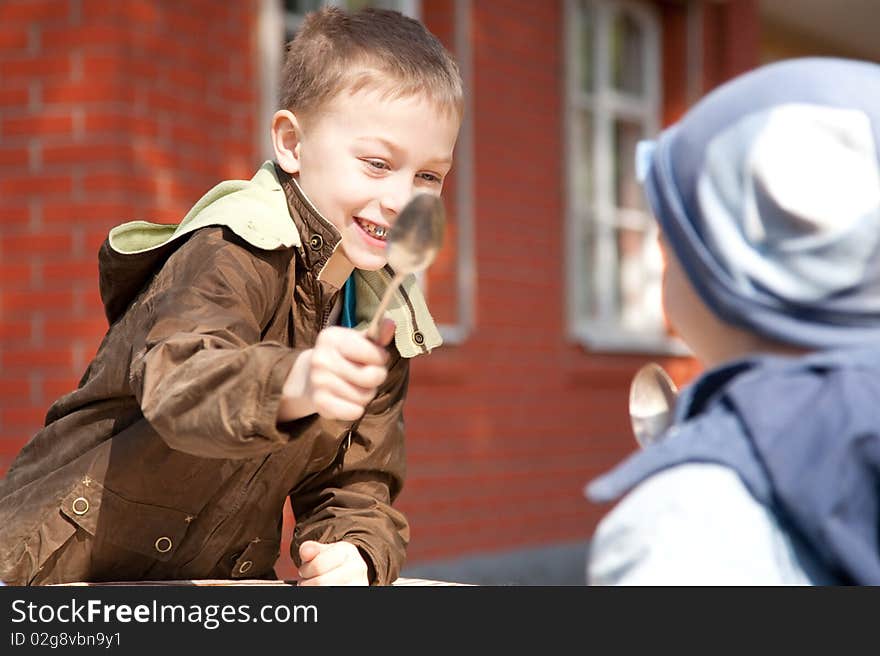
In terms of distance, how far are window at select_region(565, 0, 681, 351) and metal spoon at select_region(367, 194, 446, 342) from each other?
5.60 meters

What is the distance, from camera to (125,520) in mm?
2027

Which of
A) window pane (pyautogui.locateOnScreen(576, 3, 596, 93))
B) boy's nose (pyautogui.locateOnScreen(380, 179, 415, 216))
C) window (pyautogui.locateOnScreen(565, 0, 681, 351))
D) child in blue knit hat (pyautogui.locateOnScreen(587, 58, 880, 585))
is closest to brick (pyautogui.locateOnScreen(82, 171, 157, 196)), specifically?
Result: boy's nose (pyautogui.locateOnScreen(380, 179, 415, 216))

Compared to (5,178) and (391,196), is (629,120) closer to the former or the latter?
(5,178)

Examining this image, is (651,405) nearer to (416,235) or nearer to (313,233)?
(416,235)

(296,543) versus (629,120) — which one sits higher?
(629,120)

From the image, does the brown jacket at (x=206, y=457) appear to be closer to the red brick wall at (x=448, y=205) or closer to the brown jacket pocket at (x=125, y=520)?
the brown jacket pocket at (x=125, y=520)

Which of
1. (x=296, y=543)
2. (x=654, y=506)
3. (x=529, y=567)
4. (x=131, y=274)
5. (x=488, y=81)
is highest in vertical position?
(x=488, y=81)

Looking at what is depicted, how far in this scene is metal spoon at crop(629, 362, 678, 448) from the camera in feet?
5.00

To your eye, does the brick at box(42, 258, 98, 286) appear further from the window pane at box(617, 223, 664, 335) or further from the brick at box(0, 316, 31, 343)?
the window pane at box(617, 223, 664, 335)

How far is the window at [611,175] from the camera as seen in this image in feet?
23.7

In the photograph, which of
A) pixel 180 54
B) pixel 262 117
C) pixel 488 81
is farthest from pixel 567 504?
pixel 180 54

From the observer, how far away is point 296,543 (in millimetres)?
2172

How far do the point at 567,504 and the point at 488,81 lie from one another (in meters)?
2.29

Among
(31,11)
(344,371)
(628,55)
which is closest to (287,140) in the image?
(344,371)
